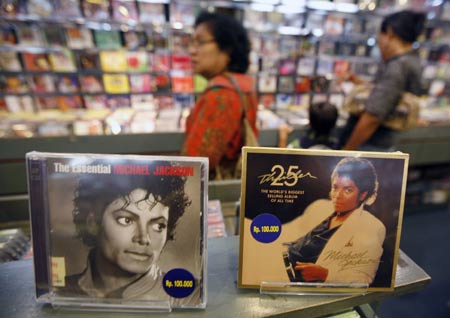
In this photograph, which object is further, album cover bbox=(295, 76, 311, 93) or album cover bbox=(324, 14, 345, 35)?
album cover bbox=(295, 76, 311, 93)

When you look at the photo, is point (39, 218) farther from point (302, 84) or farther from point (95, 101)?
point (302, 84)

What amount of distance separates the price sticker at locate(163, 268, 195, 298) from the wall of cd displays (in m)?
2.31

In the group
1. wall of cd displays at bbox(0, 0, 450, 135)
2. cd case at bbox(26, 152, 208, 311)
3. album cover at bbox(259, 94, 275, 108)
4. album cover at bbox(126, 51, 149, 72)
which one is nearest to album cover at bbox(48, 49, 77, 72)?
wall of cd displays at bbox(0, 0, 450, 135)

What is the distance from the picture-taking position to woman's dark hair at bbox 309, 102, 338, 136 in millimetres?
1801

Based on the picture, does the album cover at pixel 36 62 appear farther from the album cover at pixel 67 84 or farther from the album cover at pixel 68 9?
the album cover at pixel 68 9

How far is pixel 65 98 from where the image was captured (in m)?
3.26

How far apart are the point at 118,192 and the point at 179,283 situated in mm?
→ 240

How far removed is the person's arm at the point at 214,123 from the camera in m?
1.32

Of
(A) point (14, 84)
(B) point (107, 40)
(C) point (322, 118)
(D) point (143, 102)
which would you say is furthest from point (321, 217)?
(A) point (14, 84)

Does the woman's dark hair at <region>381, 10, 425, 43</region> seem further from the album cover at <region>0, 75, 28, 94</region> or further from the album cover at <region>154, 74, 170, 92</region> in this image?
the album cover at <region>0, 75, 28, 94</region>

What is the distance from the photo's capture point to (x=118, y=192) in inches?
22.9

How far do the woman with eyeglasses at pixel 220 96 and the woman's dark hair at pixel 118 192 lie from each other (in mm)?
748

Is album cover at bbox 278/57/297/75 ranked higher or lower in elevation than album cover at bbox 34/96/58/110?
higher

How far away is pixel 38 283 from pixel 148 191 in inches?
12.6
